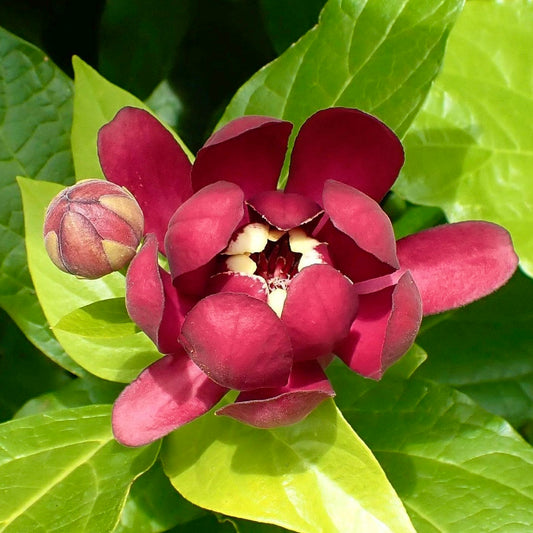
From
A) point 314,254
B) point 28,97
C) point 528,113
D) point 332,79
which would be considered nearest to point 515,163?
point 528,113

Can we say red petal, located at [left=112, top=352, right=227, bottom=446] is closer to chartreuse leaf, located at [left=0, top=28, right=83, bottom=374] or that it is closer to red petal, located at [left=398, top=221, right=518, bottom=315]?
red petal, located at [left=398, top=221, right=518, bottom=315]

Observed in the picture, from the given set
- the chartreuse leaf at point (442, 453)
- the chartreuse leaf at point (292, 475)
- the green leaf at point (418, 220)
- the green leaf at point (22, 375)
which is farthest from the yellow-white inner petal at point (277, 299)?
the green leaf at point (22, 375)

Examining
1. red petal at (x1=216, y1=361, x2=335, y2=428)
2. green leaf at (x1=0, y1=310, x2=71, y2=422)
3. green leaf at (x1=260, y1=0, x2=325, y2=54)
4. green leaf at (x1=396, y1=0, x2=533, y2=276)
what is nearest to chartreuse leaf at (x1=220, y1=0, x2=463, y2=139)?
green leaf at (x1=396, y1=0, x2=533, y2=276)

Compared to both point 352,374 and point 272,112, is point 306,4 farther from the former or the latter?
point 352,374

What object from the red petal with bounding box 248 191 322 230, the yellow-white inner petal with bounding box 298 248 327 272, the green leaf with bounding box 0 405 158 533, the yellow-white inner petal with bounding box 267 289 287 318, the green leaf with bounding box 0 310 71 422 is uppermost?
the red petal with bounding box 248 191 322 230

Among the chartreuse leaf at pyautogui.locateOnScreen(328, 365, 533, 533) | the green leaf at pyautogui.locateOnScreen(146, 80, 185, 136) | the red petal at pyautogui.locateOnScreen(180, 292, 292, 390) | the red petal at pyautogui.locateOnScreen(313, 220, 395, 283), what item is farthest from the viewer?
the green leaf at pyautogui.locateOnScreen(146, 80, 185, 136)

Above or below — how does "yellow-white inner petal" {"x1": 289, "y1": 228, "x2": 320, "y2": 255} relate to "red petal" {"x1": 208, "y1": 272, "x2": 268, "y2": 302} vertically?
above

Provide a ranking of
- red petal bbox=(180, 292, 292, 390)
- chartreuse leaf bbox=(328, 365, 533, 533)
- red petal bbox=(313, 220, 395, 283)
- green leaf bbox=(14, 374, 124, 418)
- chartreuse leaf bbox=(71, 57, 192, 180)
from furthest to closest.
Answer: green leaf bbox=(14, 374, 124, 418) → chartreuse leaf bbox=(71, 57, 192, 180) → chartreuse leaf bbox=(328, 365, 533, 533) → red petal bbox=(313, 220, 395, 283) → red petal bbox=(180, 292, 292, 390)

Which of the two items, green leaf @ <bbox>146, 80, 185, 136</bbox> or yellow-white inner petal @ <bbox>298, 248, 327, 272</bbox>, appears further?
green leaf @ <bbox>146, 80, 185, 136</bbox>
